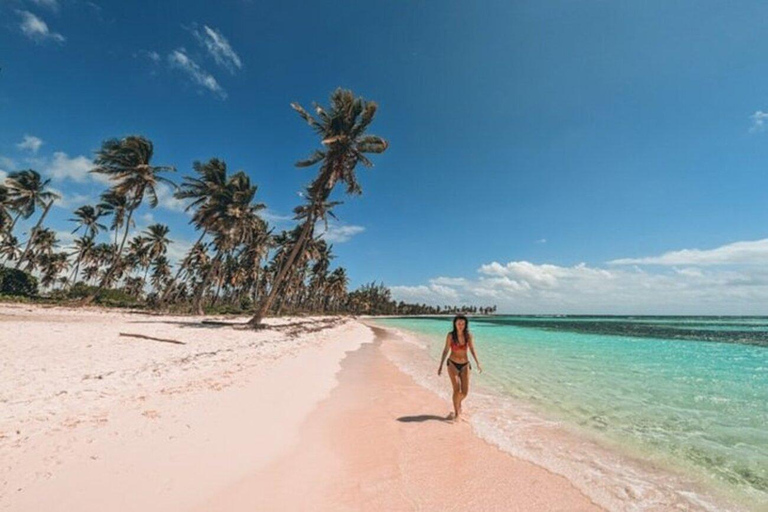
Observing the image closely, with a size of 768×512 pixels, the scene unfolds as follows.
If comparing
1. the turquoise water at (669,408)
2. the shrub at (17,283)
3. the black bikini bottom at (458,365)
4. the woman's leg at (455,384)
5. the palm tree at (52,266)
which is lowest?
the turquoise water at (669,408)

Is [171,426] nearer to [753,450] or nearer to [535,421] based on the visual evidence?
[535,421]

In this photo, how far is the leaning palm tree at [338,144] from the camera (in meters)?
21.9

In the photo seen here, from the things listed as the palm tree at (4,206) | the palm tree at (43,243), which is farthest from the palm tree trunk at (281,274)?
the palm tree at (43,243)

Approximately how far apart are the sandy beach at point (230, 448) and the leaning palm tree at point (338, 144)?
1497 cm

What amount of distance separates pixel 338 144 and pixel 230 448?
65.3 feet

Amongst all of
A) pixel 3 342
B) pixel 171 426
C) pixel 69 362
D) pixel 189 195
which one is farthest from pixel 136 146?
pixel 171 426

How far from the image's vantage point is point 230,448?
4.45m

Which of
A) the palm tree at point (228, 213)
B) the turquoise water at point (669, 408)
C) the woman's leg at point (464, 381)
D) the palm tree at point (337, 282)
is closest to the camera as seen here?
the turquoise water at point (669, 408)

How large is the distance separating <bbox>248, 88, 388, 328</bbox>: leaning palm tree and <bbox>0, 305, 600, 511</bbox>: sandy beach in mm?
14967

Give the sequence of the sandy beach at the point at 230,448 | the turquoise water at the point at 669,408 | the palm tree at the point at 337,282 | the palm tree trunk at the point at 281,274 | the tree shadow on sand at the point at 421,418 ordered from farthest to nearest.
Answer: the palm tree at the point at 337,282
the palm tree trunk at the point at 281,274
the tree shadow on sand at the point at 421,418
the turquoise water at the point at 669,408
the sandy beach at the point at 230,448

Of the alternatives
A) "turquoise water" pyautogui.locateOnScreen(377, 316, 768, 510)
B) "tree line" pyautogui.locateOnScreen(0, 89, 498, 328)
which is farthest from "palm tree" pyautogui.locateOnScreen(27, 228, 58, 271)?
"turquoise water" pyautogui.locateOnScreen(377, 316, 768, 510)

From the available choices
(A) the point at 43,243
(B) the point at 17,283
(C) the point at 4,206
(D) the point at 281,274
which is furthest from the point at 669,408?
(A) the point at 43,243

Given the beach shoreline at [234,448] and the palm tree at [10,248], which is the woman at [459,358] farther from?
the palm tree at [10,248]

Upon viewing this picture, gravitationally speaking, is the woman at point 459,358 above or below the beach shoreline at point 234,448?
above
